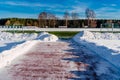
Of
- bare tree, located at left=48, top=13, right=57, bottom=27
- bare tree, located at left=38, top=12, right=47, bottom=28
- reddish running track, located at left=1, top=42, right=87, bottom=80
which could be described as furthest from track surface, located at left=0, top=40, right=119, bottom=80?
bare tree, located at left=48, top=13, right=57, bottom=27

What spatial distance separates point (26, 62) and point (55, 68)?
5.32 ft

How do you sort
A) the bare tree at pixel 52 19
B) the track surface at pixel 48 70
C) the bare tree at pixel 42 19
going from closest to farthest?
the track surface at pixel 48 70 < the bare tree at pixel 42 19 < the bare tree at pixel 52 19

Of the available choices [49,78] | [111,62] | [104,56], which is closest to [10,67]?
[49,78]

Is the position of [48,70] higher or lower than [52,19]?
lower

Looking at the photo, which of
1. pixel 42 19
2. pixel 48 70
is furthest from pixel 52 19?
pixel 48 70

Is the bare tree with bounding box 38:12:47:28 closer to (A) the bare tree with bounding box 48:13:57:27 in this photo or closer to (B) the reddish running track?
(A) the bare tree with bounding box 48:13:57:27

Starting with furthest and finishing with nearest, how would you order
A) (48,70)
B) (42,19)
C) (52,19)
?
(52,19) < (42,19) < (48,70)

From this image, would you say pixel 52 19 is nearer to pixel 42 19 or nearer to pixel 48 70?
pixel 42 19

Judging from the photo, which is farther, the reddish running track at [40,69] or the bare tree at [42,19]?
the bare tree at [42,19]

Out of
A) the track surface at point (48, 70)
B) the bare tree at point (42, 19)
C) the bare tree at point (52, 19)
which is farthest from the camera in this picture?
the bare tree at point (52, 19)

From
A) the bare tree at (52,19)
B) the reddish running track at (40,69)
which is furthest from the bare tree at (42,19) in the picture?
→ the reddish running track at (40,69)

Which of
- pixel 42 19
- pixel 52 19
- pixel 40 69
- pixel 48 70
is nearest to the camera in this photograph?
pixel 48 70

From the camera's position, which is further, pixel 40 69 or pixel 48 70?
pixel 40 69

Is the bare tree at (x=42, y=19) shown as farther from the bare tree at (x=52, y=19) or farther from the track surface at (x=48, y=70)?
the track surface at (x=48, y=70)
